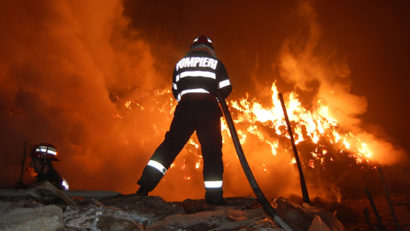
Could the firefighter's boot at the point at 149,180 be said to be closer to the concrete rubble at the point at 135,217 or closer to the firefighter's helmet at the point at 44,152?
the concrete rubble at the point at 135,217

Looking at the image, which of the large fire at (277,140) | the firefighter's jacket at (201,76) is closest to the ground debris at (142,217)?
the firefighter's jacket at (201,76)

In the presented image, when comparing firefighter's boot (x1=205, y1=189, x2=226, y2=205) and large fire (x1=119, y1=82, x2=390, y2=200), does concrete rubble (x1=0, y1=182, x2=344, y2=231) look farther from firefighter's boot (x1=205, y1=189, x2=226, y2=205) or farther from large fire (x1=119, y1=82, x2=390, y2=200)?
large fire (x1=119, y1=82, x2=390, y2=200)

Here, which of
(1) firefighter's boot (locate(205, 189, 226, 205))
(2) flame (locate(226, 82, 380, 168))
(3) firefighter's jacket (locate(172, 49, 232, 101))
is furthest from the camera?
(2) flame (locate(226, 82, 380, 168))

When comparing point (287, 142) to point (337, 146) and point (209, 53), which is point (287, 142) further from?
point (209, 53)

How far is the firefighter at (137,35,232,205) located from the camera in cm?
240

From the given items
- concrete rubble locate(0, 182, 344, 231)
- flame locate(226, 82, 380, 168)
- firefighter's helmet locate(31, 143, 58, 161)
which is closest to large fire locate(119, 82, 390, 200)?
flame locate(226, 82, 380, 168)

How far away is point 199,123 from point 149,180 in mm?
872

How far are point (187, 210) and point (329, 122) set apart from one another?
21.4m

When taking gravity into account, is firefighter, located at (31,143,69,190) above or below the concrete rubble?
above

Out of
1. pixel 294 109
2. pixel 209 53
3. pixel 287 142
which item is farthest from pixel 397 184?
pixel 209 53

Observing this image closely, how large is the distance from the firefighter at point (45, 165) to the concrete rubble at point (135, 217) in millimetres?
3112

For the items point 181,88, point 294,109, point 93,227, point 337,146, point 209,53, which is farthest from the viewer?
point 337,146

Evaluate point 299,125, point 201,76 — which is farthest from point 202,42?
point 299,125

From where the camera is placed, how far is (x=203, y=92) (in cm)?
275
